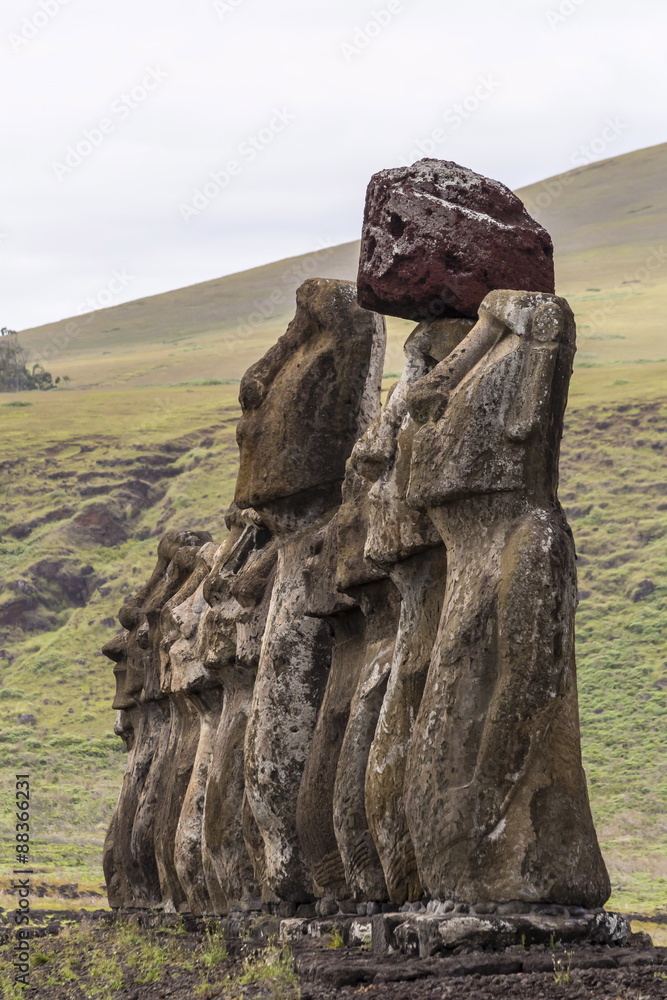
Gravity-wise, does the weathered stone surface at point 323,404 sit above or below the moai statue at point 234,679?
above

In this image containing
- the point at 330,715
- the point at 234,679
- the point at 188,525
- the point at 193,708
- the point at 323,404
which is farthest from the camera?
the point at 188,525

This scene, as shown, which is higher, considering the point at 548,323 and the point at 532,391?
the point at 548,323

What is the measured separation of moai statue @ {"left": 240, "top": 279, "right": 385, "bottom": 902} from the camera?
9234 millimetres

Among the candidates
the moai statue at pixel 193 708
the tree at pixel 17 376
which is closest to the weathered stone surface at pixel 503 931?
the moai statue at pixel 193 708

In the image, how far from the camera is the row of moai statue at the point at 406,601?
6.38m

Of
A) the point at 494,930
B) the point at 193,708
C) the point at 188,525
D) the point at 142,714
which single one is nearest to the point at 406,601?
the point at 494,930

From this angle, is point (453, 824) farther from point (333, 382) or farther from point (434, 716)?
point (333, 382)

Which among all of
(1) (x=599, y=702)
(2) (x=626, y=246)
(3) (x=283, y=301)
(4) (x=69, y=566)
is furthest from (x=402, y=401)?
(3) (x=283, y=301)

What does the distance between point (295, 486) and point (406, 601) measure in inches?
95.2

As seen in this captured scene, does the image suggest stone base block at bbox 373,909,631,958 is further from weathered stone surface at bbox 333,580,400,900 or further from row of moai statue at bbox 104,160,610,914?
weathered stone surface at bbox 333,580,400,900

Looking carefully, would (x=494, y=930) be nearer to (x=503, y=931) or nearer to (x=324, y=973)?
(x=503, y=931)

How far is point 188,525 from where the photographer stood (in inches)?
1747

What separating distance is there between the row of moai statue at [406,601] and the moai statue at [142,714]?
2.57 meters

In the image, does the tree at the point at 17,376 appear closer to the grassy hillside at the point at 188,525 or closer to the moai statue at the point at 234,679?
the grassy hillside at the point at 188,525
